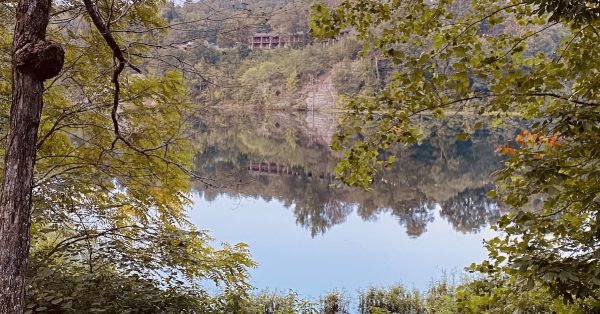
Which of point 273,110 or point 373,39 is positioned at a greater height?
point 273,110

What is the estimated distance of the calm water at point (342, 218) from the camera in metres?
12.0

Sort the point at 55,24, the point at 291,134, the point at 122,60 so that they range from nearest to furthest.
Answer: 1. the point at 122,60
2. the point at 55,24
3. the point at 291,134

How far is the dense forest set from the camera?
245cm

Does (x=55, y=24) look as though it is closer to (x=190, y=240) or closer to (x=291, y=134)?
(x=190, y=240)

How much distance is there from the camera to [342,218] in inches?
698

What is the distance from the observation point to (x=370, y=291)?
28.0 feet

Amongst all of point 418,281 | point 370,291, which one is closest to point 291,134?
point 418,281

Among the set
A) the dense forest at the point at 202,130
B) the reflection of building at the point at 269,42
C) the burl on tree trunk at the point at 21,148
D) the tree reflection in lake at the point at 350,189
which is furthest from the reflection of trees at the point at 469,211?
the reflection of building at the point at 269,42

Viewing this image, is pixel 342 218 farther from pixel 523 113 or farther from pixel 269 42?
pixel 269 42

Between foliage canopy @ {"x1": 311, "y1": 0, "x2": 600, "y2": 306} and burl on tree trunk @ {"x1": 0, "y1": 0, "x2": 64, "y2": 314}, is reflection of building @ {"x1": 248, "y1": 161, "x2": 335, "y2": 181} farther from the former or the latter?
burl on tree trunk @ {"x1": 0, "y1": 0, "x2": 64, "y2": 314}

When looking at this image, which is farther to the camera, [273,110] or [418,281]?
[273,110]

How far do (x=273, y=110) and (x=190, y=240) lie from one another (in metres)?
58.4

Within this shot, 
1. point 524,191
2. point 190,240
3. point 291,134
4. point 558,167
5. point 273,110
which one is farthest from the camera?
point 273,110

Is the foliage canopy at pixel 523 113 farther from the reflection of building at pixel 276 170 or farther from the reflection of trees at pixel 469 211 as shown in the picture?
the reflection of building at pixel 276 170
